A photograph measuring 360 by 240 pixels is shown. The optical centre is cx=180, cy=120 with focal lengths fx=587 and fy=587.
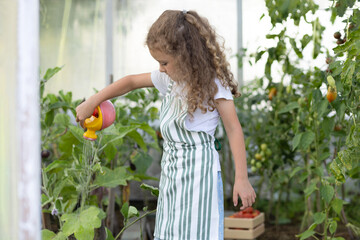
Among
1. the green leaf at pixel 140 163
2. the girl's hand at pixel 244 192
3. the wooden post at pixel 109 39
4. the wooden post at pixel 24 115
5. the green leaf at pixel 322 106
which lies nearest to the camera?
the wooden post at pixel 24 115

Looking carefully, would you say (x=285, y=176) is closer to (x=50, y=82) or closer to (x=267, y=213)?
(x=267, y=213)

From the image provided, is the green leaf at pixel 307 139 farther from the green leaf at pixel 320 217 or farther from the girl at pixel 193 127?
the girl at pixel 193 127

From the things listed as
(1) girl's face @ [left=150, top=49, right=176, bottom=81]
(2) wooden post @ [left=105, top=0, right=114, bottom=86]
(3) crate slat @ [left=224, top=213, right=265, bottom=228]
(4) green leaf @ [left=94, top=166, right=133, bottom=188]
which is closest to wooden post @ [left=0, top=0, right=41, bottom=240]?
(1) girl's face @ [left=150, top=49, right=176, bottom=81]

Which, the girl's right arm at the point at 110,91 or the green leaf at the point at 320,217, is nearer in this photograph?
the girl's right arm at the point at 110,91

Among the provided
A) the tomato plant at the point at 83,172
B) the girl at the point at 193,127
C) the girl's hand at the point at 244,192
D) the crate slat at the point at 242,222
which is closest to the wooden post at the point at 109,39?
the tomato plant at the point at 83,172

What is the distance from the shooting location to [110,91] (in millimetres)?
1722

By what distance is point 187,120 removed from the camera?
161cm

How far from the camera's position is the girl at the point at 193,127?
1.57 meters

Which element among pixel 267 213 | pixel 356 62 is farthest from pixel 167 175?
pixel 267 213

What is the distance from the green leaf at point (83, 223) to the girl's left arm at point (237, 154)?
1.81ft

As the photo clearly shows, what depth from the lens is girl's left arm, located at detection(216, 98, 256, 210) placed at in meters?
1.57

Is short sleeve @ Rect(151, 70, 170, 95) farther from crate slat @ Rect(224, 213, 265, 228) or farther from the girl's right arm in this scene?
crate slat @ Rect(224, 213, 265, 228)

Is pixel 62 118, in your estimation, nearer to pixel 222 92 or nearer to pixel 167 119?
pixel 167 119

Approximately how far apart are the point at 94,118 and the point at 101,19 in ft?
8.03
